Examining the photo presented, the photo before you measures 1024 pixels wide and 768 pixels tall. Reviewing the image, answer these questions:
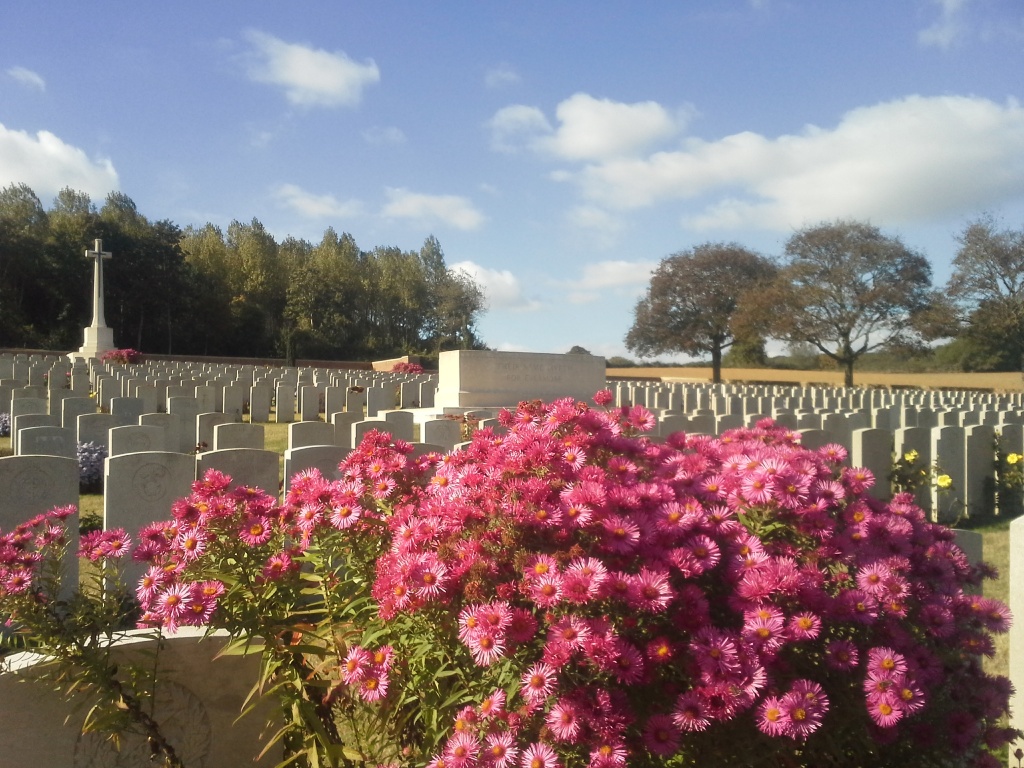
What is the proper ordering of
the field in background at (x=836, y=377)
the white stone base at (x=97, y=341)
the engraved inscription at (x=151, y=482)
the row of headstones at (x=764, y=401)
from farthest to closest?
1. the field in background at (x=836, y=377)
2. the white stone base at (x=97, y=341)
3. the row of headstones at (x=764, y=401)
4. the engraved inscription at (x=151, y=482)

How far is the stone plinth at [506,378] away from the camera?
51.2 ft

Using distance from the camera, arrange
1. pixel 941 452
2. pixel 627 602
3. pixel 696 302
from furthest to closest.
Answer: pixel 696 302 < pixel 941 452 < pixel 627 602

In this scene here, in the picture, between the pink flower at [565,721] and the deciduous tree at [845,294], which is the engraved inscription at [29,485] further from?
the deciduous tree at [845,294]

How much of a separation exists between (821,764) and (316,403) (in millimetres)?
14917

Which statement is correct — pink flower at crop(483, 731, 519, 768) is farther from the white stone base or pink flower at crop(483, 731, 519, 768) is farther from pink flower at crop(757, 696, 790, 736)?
the white stone base

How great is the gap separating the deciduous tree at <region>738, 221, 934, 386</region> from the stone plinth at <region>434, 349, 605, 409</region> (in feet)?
86.1

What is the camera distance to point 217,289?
48.0 m

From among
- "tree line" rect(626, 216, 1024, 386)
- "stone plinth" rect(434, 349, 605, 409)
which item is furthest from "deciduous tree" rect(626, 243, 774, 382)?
"stone plinth" rect(434, 349, 605, 409)

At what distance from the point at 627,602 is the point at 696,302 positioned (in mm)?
46155

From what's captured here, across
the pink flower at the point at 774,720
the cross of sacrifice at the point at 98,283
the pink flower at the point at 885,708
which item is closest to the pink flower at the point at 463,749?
the pink flower at the point at 774,720

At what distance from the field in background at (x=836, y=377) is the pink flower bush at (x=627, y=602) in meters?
39.1

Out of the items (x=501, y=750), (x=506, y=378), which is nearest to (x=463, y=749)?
(x=501, y=750)

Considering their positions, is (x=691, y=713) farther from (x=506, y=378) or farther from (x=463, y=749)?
(x=506, y=378)

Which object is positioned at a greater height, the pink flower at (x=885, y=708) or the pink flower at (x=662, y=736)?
the pink flower at (x=885, y=708)
